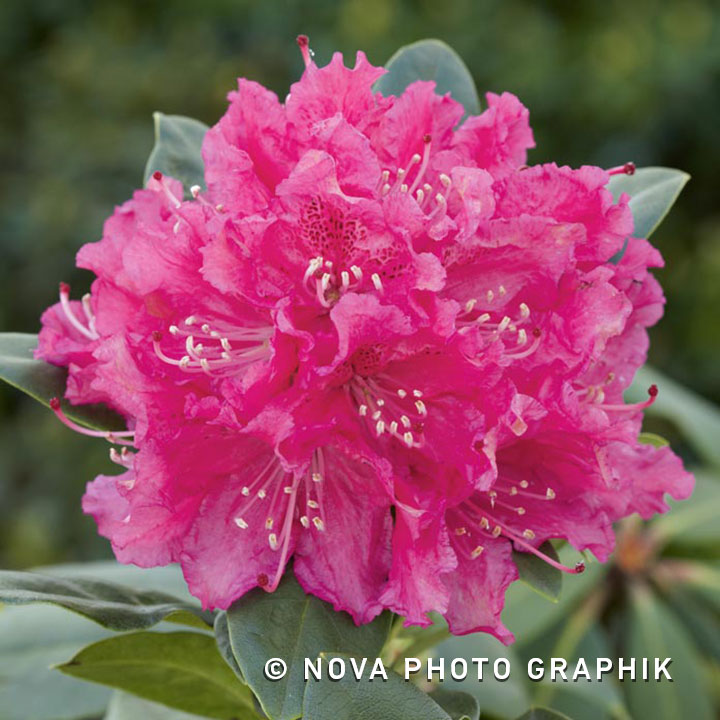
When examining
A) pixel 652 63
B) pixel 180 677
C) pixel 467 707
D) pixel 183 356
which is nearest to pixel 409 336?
pixel 183 356

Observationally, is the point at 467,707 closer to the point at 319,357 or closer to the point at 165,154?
the point at 319,357

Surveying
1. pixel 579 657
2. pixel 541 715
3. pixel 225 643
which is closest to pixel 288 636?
pixel 225 643

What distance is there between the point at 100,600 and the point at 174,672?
135 mm

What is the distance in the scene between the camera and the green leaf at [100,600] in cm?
87

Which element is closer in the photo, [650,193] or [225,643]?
[225,643]

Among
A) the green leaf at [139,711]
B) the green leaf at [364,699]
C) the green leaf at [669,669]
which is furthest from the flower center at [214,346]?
the green leaf at [669,669]

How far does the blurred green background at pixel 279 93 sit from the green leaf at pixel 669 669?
66 centimetres

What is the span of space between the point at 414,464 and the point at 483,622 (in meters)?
0.14

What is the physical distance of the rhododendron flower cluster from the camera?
0.82 meters

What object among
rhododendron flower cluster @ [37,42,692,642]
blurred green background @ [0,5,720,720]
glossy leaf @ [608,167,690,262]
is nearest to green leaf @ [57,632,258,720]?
rhododendron flower cluster @ [37,42,692,642]

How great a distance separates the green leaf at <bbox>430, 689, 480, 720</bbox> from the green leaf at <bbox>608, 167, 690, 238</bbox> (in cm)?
45

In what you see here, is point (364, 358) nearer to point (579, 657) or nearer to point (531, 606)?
point (531, 606)

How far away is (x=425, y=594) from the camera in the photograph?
32.6 inches

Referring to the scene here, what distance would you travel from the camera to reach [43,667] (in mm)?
1258
